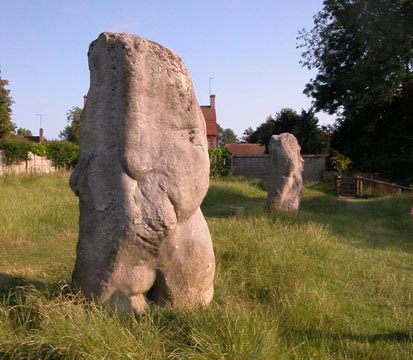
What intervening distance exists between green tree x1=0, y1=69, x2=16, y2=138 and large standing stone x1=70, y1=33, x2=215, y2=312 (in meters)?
29.7

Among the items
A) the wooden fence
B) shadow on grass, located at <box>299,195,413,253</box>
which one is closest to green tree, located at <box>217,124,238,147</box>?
the wooden fence

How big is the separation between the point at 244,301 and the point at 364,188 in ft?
54.2

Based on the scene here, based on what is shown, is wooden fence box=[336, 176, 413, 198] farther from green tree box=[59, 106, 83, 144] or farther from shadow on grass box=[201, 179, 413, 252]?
green tree box=[59, 106, 83, 144]

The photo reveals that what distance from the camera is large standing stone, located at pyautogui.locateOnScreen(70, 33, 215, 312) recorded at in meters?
3.64

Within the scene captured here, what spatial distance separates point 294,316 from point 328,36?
70.7 feet

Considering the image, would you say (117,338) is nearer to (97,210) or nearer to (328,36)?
(97,210)

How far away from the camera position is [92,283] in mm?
3701

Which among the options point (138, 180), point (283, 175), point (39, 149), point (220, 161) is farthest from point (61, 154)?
point (138, 180)

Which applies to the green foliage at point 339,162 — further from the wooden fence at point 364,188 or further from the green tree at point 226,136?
the green tree at point 226,136

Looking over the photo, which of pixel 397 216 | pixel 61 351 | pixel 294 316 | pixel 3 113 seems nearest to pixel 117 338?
pixel 61 351

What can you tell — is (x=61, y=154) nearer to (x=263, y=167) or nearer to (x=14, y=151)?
(x=14, y=151)

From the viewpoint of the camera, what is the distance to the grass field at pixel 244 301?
9.91 ft

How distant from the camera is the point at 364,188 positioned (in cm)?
1969

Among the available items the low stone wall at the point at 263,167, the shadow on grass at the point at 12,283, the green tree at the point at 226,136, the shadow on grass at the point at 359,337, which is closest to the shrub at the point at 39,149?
the low stone wall at the point at 263,167
